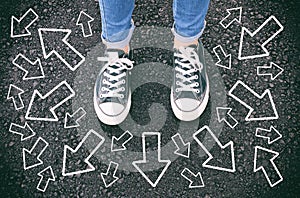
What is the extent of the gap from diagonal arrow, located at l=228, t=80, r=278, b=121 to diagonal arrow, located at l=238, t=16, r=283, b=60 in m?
0.11

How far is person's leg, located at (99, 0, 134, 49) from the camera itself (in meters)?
1.09

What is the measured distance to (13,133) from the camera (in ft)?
4.50

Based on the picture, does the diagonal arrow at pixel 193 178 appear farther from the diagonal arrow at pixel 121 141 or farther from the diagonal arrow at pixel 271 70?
the diagonal arrow at pixel 271 70

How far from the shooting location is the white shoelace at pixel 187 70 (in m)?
1.33

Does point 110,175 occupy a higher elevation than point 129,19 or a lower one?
lower

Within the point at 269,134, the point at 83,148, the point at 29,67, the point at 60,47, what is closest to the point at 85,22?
the point at 60,47

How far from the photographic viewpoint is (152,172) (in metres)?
1.31

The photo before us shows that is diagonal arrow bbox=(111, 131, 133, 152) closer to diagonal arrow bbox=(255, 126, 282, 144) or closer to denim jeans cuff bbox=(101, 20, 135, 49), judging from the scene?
denim jeans cuff bbox=(101, 20, 135, 49)

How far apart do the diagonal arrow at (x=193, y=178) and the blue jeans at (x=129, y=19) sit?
384mm

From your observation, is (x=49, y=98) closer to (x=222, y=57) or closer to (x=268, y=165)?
(x=222, y=57)

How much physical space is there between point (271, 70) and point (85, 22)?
2.16ft

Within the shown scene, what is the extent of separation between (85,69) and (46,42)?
0.18m

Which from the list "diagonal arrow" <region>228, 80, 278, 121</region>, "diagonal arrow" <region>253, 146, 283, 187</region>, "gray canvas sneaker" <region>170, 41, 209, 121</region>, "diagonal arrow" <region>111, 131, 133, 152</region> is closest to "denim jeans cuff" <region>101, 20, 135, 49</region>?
"gray canvas sneaker" <region>170, 41, 209, 121</region>

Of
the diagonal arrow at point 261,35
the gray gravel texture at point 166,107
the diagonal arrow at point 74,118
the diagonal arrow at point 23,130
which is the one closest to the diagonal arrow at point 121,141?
the gray gravel texture at point 166,107
